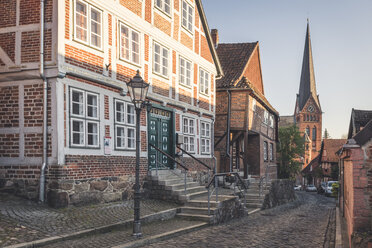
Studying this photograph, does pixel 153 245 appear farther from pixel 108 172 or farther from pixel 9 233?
pixel 108 172

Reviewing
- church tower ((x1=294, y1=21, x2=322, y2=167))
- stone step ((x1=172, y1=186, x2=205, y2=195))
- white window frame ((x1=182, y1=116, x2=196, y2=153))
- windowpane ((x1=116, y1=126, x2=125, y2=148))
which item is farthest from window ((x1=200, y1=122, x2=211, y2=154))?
church tower ((x1=294, y1=21, x2=322, y2=167))

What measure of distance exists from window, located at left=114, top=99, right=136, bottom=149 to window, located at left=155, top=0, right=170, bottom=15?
4510 millimetres

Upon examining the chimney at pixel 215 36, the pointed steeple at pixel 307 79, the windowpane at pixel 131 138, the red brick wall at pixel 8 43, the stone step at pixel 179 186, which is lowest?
the stone step at pixel 179 186

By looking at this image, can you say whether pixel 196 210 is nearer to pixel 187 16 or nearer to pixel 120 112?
pixel 120 112

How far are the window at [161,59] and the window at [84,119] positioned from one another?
3.95 m

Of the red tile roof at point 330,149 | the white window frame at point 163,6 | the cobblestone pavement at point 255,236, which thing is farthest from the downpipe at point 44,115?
the red tile roof at point 330,149

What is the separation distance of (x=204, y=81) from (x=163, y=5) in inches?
194

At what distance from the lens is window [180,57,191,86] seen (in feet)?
56.6

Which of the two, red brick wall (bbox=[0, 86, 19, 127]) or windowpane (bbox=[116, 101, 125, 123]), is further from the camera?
windowpane (bbox=[116, 101, 125, 123])

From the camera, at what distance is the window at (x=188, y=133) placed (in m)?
17.5

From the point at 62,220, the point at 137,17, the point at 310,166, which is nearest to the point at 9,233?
the point at 62,220

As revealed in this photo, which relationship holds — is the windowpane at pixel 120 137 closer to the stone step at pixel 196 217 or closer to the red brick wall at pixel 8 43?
the stone step at pixel 196 217

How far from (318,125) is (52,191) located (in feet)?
334

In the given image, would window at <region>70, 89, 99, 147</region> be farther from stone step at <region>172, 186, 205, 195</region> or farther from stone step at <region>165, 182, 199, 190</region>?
stone step at <region>172, 186, 205, 195</region>
